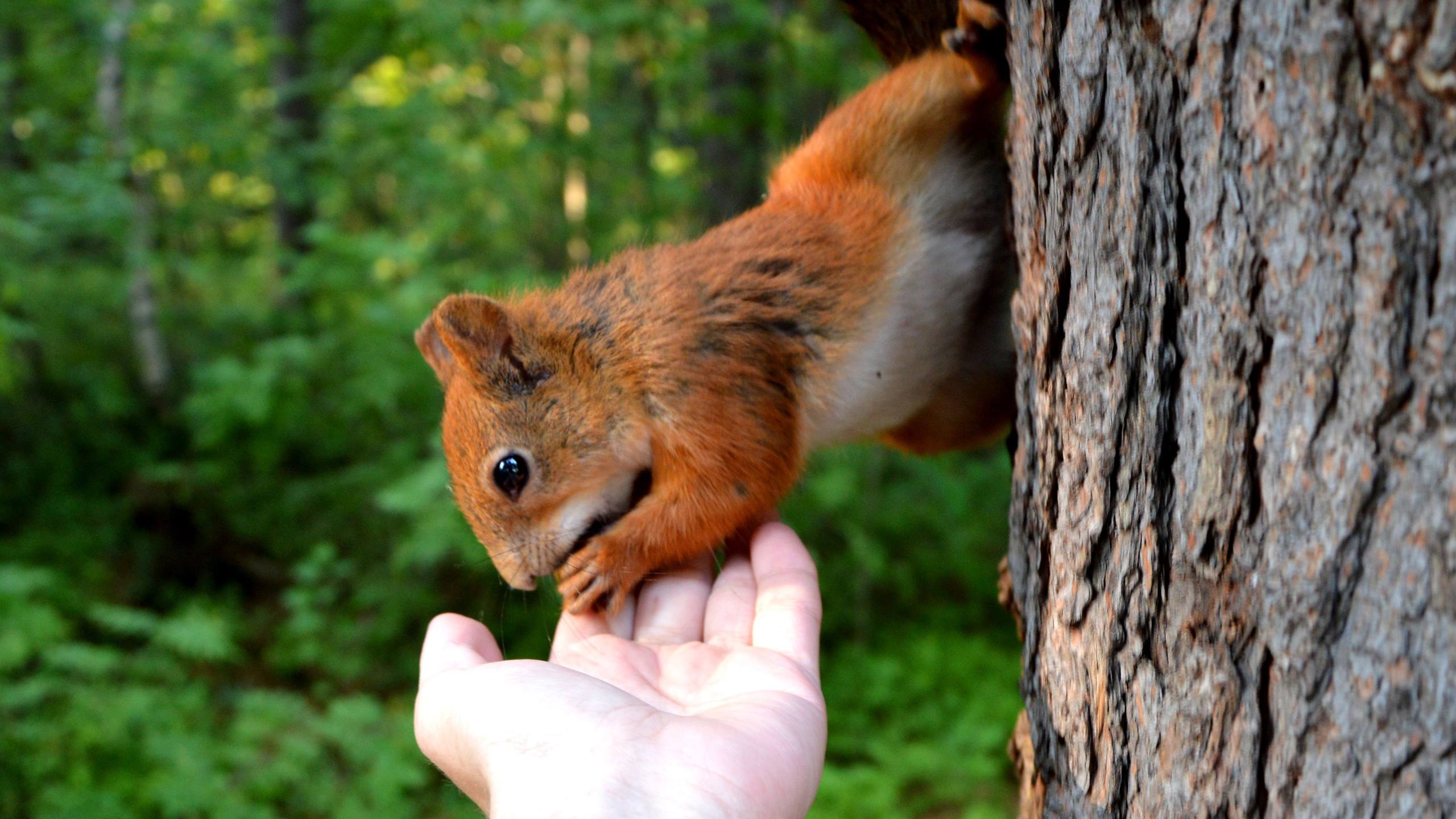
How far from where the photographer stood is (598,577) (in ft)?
6.21

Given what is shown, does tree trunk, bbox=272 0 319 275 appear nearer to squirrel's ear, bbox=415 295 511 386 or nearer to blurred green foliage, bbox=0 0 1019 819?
blurred green foliage, bbox=0 0 1019 819

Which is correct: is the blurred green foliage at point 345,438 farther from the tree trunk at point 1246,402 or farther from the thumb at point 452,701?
the tree trunk at point 1246,402

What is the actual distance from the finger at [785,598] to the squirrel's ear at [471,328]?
0.69 metres

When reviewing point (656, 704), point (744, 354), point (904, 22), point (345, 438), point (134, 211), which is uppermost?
point (904, 22)

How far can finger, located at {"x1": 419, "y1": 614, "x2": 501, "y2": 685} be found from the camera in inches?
69.3

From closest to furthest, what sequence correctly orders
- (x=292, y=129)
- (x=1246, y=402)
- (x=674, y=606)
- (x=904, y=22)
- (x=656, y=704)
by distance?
(x=1246, y=402) → (x=656, y=704) → (x=674, y=606) → (x=904, y=22) → (x=292, y=129)

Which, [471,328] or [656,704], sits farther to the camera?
[471,328]

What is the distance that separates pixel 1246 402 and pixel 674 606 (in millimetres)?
1214

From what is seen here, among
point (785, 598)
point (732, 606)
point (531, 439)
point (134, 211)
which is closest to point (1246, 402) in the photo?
point (785, 598)

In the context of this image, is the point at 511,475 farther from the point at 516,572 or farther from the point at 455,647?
the point at 455,647

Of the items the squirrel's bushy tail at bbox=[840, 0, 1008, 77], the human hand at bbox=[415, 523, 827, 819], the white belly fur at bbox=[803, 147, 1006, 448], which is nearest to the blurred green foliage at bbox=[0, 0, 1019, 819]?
the human hand at bbox=[415, 523, 827, 819]

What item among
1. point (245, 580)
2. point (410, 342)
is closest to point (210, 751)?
point (410, 342)

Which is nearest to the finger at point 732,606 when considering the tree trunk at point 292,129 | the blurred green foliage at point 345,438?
the blurred green foliage at point 345,438

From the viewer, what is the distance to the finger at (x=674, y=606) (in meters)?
1.97
